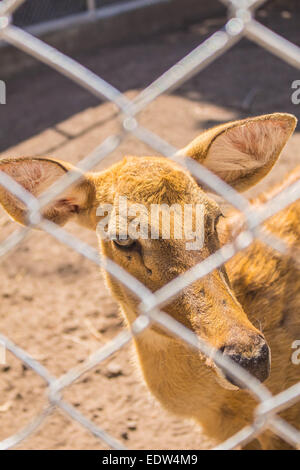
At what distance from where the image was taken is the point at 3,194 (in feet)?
6.81

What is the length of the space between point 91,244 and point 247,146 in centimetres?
239

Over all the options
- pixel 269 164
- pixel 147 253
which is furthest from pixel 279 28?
pixel 147 253

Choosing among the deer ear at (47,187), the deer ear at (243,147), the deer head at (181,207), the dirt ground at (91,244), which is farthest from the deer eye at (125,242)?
the dirt ground at (91,244)

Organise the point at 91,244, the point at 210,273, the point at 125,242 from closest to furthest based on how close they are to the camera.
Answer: the point at 210,273, the point at 125,242, the point at 91,244

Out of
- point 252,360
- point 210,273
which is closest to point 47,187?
point 210,273

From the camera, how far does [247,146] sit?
7.15 feet

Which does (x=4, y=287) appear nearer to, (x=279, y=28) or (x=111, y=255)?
(x=111, y=255)

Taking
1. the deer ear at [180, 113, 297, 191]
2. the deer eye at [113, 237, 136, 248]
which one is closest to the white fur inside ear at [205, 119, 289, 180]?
the deer ear at [180, 113, 297, 191]

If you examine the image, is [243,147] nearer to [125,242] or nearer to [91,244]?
[125,242]

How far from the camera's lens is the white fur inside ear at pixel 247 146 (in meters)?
2.06

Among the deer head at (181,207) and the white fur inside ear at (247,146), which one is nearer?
the deer head at (181,207)

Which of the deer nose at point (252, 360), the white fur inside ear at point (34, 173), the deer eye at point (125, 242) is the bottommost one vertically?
the deer nose at point (252, 360)

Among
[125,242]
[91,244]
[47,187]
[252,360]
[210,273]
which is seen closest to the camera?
[252,360]

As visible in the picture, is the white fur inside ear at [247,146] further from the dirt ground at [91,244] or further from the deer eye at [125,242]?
the dirt ground at [91,244]
